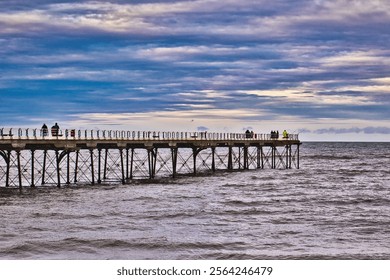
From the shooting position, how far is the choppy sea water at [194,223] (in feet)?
87.7

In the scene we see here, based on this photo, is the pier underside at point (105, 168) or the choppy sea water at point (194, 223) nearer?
the choppy sea water at point (194, 223)

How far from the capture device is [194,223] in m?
34.2

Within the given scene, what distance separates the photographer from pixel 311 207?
4225cm

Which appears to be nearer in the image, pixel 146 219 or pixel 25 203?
pixel 146 219

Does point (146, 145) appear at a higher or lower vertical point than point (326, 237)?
higher

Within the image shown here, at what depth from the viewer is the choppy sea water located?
87.7 feet

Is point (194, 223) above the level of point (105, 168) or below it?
below

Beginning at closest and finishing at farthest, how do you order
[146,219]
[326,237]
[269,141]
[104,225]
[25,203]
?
1. [326,237]
2. [104,225]
3. [146,219]
4. [25,203]
5. [269,141]

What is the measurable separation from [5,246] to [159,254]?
21.2 ft

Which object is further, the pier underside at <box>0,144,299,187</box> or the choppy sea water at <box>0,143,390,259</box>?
the pier underside at <box>0,144,299,187</box>

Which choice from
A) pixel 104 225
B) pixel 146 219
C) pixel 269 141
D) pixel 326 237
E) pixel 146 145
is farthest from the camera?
pixel 269 141

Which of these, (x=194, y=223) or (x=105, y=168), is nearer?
(x=194, y=223)
